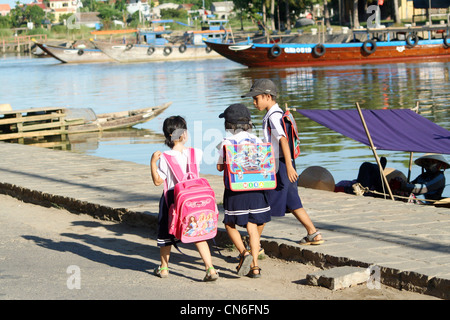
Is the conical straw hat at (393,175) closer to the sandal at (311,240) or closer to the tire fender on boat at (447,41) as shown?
the sandal at (311,240)

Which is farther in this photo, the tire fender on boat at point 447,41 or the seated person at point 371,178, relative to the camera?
the tire fender on boat at point 447,41

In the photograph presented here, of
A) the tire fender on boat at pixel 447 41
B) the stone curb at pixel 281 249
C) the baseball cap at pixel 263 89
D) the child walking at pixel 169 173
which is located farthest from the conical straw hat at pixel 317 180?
the tire fender on boat at pixel 447 41

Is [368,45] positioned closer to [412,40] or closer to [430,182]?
[412,40]

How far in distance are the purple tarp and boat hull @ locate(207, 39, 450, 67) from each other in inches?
1557

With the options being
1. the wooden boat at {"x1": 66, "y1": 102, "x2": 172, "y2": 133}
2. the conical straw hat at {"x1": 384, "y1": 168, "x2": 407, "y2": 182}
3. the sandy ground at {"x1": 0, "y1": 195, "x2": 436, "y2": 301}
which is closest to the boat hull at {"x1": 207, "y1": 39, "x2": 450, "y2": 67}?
the wooden boat at {"x1": 66, "y1": 102, "x2": 172, "y2": 133}

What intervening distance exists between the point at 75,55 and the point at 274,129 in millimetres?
72074

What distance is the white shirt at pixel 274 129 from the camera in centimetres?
588

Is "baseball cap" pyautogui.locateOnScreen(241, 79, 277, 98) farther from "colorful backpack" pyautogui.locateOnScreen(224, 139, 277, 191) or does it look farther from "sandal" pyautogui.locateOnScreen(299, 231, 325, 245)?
"sandal" pyautogui.locateOnScreen(299, 231, 325, 245)

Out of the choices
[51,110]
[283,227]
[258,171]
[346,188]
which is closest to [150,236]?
[283,227]

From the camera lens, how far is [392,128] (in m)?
9.95

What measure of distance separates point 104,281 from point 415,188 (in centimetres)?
542

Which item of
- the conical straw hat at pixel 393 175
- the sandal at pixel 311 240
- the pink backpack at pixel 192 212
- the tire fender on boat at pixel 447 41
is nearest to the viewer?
the pink backpack at pixel 192 212

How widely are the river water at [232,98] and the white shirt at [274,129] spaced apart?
749 cm
